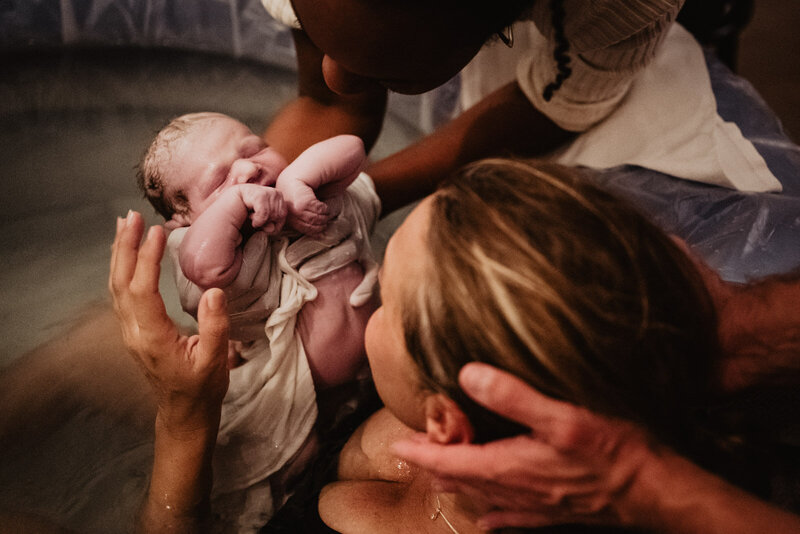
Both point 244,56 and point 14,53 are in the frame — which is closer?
point 14,53

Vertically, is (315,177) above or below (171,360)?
above

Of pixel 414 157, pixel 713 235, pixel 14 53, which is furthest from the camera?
pixel 14 53

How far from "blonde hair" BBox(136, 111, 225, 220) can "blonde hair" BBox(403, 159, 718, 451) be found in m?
0.47

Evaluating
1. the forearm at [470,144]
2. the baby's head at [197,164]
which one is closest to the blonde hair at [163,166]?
the baby's head at [197,164]

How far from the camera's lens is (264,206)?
2.67 ft

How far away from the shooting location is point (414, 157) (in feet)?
4.21

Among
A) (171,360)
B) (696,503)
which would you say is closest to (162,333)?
(171,360)

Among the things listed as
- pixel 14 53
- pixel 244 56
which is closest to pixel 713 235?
pixel 244 56

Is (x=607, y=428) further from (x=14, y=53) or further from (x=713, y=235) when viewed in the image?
(x=14, y=53)

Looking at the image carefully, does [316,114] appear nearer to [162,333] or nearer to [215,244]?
[215,244]

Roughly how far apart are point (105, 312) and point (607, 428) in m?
1.00

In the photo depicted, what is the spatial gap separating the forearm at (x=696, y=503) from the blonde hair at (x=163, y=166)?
0.70 m

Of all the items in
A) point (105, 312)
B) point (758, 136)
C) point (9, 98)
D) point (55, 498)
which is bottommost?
point (55, 498)

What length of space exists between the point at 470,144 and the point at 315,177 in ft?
1.62
